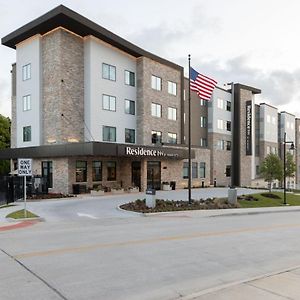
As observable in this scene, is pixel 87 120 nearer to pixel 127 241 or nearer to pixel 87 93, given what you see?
pixel 87 93

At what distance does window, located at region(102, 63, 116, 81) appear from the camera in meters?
39.5

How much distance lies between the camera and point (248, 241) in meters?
12.9

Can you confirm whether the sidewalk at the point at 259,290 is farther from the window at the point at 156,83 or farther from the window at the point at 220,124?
the window at the point at 220,124

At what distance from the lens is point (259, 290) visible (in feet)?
22.2

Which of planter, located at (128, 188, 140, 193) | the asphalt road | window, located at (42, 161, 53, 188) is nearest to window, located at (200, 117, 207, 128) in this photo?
planter, located at (128, 188, 140, 193)

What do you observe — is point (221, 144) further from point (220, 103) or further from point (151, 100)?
point (151, 100)

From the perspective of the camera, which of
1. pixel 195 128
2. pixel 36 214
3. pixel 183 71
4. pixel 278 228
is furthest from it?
→ pixel 195 128

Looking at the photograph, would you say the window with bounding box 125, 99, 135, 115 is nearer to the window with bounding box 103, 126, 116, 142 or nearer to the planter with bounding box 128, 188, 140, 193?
the window with bounding box 103, 126, 116, 142

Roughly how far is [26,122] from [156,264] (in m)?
34.1

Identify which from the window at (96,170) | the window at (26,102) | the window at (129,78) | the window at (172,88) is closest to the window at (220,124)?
the window at (172,88)

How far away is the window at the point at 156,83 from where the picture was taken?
146 ft

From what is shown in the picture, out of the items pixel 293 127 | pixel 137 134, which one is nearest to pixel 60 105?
pixel 137 134

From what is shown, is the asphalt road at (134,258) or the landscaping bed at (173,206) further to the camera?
the landscaping bed at (173,206)

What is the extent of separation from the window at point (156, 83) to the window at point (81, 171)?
13676 mm
